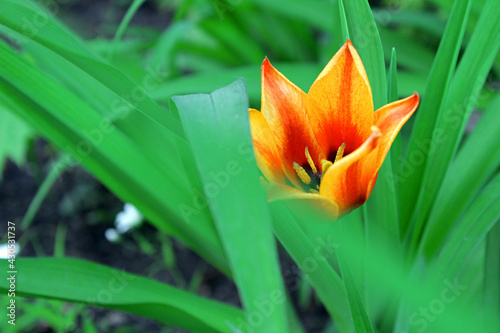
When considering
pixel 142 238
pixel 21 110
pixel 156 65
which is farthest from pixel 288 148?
pixel 142 238

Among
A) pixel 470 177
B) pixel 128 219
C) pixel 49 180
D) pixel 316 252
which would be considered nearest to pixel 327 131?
pixel 316 252

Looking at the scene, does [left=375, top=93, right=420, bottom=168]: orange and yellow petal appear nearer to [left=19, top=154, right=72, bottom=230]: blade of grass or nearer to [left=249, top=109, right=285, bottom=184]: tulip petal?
[left=249, top=109, right=285, bottom=184]: tulip petal

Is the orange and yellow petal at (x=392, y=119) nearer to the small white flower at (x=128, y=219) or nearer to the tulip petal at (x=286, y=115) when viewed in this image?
the tulip petal at (x=286, y=115)

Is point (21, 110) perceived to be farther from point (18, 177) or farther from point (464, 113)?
point (18, 177)

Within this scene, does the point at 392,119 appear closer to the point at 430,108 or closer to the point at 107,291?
the point at 430,108

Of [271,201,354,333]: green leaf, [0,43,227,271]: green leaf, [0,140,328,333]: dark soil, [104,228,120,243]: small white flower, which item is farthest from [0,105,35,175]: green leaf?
[271,201,354,333]: green leaf

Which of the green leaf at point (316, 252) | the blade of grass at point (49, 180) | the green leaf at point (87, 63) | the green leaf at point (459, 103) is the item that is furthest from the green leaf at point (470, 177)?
the blade of grass at point (49, 180)

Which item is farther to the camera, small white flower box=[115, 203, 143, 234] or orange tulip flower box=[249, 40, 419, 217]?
small white flower box=[115, 203, 143, 234]
